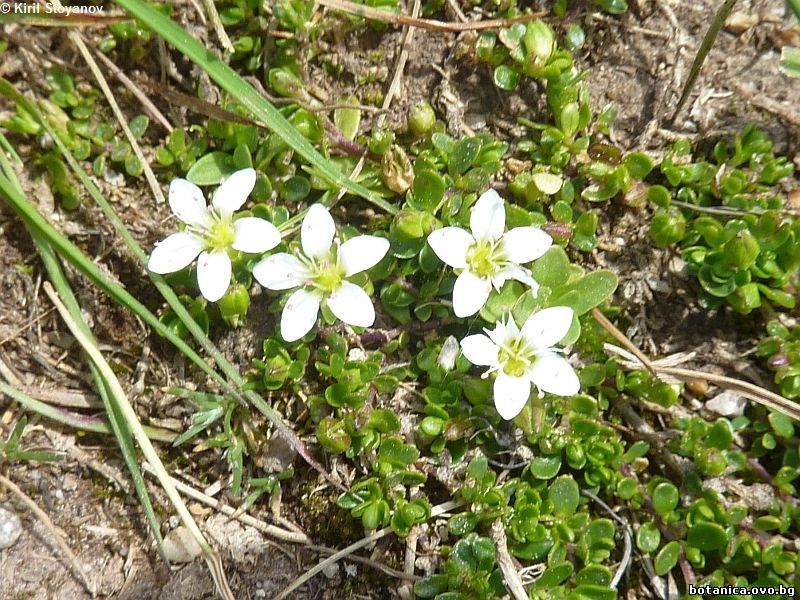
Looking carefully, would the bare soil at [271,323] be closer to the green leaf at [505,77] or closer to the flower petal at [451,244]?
the green leaf at [505,77]

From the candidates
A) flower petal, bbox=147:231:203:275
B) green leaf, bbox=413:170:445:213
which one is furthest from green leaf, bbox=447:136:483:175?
flower petal, bbox=147:231:203:275

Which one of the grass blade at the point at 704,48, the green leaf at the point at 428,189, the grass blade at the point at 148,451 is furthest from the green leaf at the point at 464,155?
the grass blade at the point at 148,451

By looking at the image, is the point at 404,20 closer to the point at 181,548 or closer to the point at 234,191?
the point at 234,191

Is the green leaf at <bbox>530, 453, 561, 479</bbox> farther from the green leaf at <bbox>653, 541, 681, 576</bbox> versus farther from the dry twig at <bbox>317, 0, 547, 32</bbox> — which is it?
the dry twig at <bbox>317, 0, 547, 32</bbox>

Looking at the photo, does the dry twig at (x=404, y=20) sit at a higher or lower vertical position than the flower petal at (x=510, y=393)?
higher

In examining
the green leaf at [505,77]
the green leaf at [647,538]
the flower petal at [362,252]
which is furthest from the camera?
the green leaf at [505,77]

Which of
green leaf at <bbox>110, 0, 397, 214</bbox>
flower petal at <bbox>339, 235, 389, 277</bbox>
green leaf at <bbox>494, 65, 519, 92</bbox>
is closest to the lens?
green leaf at <bbox>110, 0, 397, 214</bbox>
